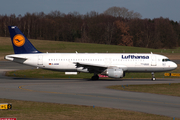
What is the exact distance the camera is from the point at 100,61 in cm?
4031

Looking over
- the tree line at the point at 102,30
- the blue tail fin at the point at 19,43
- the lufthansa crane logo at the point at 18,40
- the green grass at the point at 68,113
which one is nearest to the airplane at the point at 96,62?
the blue tail fin at the point at 19,43

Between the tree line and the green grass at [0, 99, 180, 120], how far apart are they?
132 meters

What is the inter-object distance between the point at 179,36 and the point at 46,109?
168814 mm

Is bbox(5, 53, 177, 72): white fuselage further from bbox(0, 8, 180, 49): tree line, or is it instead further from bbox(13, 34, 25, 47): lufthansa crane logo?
bbox(0, 8, 180, 49): tree line

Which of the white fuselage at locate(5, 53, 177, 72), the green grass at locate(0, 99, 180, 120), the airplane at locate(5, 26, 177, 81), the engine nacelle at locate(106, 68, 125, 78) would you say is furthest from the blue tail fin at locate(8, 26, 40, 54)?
the green grass at locate(0, 99, 180, 120)

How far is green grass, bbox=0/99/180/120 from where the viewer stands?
15.9 metres

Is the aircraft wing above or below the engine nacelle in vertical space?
above

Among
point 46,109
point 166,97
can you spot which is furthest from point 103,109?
point 166,97

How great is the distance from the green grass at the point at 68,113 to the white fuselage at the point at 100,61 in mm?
20320

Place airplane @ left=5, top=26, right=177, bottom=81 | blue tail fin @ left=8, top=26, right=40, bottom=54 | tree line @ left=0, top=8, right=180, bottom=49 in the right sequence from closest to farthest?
1. airplane @ left=5, top=26, right=177, bottom=81
2. blue tail fin @ left=8, top=26, right=40, bottom=54
3. tree line @ left=0, top=8, right=180, bottom=49

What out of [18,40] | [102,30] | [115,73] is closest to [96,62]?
[115,73]

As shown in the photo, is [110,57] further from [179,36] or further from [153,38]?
[179,36]

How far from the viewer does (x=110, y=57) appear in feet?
132

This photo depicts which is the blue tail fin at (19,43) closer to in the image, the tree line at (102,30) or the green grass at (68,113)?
the green grass at (68,113)
